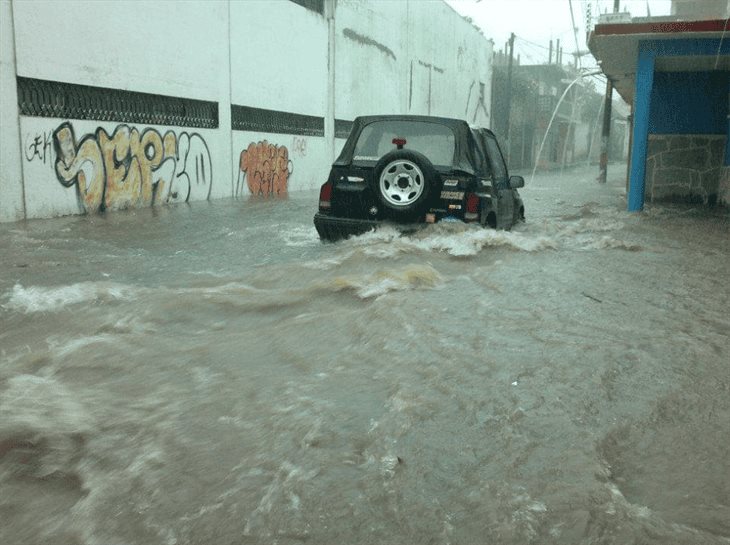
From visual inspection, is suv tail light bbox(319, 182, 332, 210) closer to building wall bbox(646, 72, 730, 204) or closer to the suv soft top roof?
the suv soft top roof

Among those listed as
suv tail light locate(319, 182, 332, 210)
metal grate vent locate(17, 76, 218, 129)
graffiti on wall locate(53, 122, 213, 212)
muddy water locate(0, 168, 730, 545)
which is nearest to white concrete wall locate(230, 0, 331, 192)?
metal grate vent locate(17, 76, 218, 129)

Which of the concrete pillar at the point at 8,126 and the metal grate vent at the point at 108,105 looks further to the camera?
the metal grate vent at the point at 108,105

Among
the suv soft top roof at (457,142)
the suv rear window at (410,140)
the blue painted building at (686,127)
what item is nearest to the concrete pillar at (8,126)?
the suv soft top roof at (457,142)

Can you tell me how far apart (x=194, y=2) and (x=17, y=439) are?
1473cm

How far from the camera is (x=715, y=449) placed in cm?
321

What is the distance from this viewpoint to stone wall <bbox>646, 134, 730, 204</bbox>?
16.7 metres

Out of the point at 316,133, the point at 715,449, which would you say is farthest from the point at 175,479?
the point at 316,133

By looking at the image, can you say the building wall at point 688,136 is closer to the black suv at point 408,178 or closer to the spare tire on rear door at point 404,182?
the black suv at point 408,178

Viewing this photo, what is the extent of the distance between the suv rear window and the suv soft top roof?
38 mm

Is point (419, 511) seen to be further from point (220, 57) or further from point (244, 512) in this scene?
point (220, 57)

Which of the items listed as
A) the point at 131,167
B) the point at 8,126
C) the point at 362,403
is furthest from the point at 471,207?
the point at 131,167

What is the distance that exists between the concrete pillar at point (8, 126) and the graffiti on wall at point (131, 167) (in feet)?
2.82

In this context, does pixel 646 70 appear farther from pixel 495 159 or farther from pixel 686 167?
pixel 495 159

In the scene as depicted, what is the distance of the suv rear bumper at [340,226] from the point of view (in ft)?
26.1
